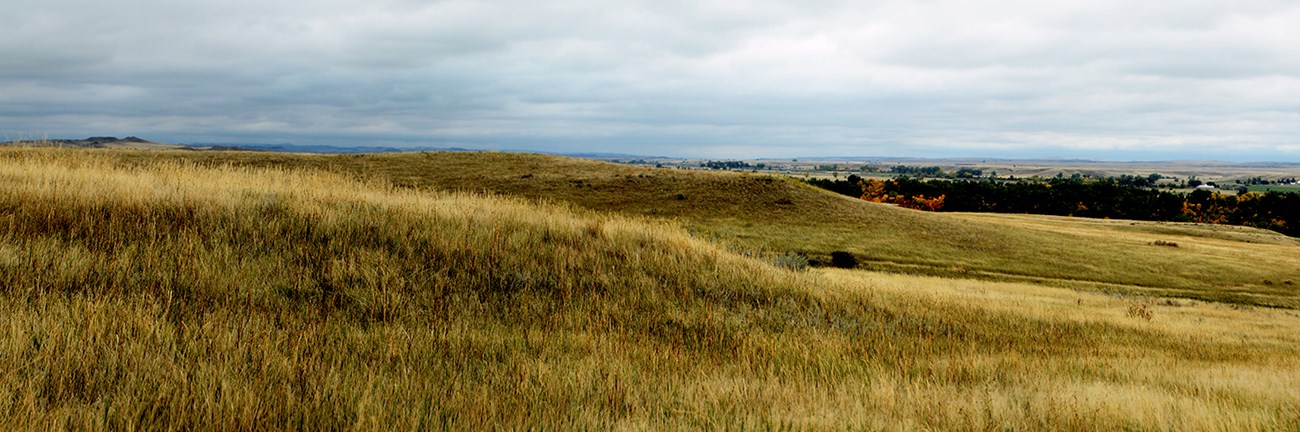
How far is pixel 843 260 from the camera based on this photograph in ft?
126

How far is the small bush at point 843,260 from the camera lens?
37.7 m

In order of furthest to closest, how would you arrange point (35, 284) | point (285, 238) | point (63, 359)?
point (285, 238) < point (35, 284) < point (63, 359)

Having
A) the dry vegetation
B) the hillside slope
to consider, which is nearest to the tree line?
the hillside slope

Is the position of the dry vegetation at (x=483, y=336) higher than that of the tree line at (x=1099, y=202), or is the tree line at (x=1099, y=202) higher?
the dry vegetation at (x=483, y=336)

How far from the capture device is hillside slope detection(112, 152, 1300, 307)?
39656 millimetres

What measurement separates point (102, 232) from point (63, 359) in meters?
4.79

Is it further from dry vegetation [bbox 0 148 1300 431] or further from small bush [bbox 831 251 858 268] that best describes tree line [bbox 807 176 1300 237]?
dry vegetation [bbox 0 148 1300 431]

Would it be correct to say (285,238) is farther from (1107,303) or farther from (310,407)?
(1107,303)

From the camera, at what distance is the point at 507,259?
9.84 metres

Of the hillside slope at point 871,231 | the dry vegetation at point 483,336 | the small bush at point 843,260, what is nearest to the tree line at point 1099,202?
the hillside slope at point 871,231

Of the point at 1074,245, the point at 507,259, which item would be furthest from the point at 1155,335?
the point at 1074,245

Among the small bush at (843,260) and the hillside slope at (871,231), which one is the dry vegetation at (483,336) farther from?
the small bush at (843,260)

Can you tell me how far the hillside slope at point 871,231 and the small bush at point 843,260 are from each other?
89 cm

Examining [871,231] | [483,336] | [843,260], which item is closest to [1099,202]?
[871,231]
